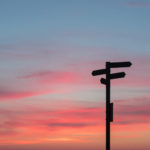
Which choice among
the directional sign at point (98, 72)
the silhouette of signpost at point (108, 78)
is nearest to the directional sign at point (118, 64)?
the silhouette of signpost at point (108, 78)

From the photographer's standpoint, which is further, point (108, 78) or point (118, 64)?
point (118, 64)

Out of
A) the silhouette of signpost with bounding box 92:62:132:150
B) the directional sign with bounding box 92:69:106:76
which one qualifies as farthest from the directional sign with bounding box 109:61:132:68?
the directional sign with bounding box 92:69:106:76

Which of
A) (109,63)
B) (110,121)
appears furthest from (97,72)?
(110,121)

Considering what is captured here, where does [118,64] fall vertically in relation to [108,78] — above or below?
above

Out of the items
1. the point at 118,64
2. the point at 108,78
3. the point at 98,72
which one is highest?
the point at 118,64

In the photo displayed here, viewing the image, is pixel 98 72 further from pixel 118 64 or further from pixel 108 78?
pixel 118 64

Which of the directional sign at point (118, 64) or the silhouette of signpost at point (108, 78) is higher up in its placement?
the directional sign at point (118, 64)

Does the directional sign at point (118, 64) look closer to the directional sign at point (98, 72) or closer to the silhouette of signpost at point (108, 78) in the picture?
the silhouette of signpost at point (108, 78)

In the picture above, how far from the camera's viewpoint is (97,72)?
17.8 m

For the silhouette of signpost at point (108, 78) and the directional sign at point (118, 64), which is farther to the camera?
the directional sign at point (118, 64)

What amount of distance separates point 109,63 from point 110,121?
Answer: 2286 millimetres

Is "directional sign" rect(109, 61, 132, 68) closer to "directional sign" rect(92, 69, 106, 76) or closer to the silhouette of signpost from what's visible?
the silhouette of signpost

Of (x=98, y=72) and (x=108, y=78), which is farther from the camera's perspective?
(x=98, y=72)

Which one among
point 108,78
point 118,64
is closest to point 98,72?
point 108,78
